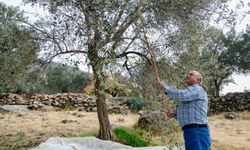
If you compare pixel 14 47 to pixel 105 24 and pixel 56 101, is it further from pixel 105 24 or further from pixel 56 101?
pixel 56 101

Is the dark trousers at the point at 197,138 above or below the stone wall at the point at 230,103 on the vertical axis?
below

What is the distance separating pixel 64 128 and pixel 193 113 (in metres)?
9.54

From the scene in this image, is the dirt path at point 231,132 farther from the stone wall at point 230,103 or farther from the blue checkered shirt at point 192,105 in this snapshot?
the blue checkered shirt at point 192,105

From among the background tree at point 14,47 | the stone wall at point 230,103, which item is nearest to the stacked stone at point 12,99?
the stone wall at point 230,103

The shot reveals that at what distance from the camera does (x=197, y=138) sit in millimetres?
7004

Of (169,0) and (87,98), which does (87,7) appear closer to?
(169,0)

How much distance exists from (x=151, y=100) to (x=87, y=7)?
310 centimetres

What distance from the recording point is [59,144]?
973 cm

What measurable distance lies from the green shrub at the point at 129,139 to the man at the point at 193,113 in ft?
19.2

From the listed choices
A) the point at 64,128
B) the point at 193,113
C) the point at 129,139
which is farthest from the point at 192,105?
the point at 64,128

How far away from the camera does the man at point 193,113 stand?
6.97 m

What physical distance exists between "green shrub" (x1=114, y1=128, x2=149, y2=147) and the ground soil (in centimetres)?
108

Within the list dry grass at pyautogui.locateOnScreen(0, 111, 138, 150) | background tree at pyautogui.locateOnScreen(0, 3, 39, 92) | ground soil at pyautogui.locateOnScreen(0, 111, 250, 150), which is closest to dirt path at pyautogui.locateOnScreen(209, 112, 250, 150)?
ground soil at pyautogui.locateOnScreen(0, 111, 250, 150)

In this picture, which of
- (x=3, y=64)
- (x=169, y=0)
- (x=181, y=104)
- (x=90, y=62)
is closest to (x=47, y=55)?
(x=3, y=64)
